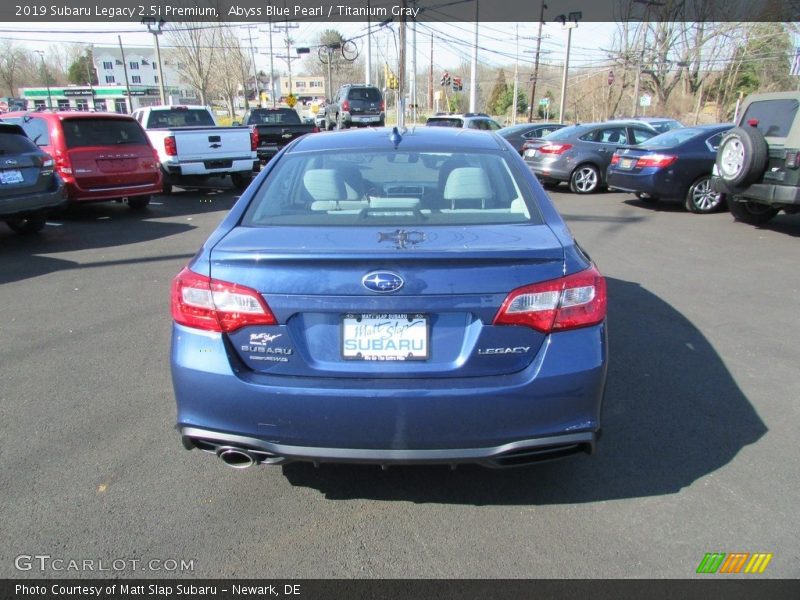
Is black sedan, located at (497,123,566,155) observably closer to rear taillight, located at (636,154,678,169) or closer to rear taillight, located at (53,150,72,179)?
rear taillight, located at (636,154,678,169)

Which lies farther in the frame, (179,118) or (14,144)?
(179,118)

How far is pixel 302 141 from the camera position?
365 cm

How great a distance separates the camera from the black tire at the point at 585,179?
44.3 feet

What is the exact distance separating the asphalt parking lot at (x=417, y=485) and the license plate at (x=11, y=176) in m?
3.41

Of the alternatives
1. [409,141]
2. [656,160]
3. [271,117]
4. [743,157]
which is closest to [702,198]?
[656,160]

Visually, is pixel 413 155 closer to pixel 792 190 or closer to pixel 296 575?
pixel 296 575

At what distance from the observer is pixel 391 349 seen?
228 cm

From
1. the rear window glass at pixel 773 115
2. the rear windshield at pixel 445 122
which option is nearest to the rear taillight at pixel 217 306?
the rear window glass at pixel 773 115

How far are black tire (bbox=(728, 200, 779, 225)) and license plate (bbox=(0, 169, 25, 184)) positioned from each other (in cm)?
1075

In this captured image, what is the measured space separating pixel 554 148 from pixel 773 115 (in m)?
5.63

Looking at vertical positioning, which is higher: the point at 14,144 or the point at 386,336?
the point at 14,144

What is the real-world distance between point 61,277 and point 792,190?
924cm

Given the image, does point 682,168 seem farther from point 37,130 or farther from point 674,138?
point 37,130

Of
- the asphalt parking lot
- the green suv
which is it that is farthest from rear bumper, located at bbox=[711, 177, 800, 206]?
the asphalt parking lot
